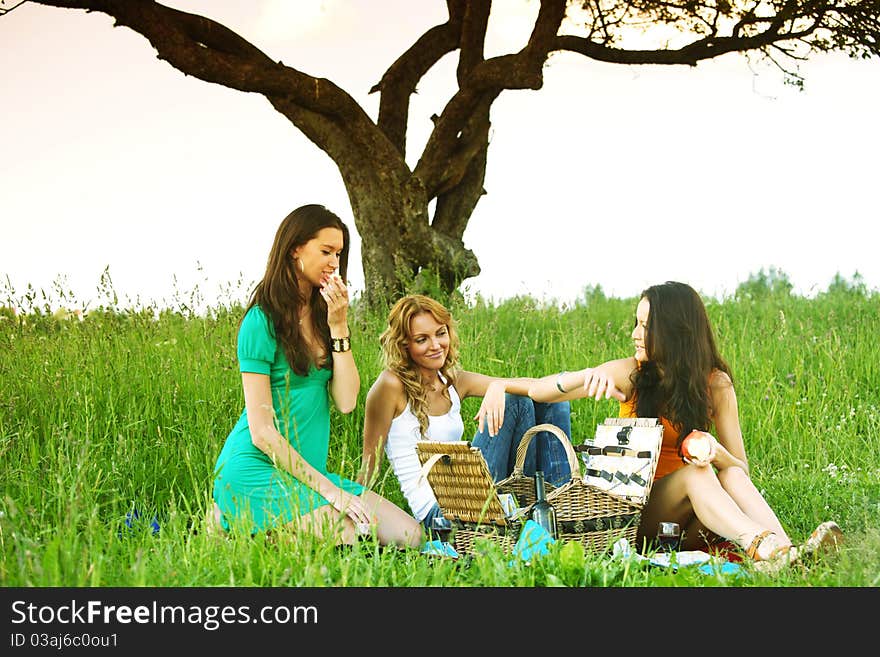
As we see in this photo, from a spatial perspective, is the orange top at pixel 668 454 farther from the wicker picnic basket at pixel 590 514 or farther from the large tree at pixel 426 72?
the large tree at pixel 426 72

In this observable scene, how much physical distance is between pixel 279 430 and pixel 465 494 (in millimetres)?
798

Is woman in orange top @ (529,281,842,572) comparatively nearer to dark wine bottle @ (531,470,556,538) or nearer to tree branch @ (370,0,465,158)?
dark wine bottle @ (531,470,556,538)

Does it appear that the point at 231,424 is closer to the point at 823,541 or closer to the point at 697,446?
the point at 697,446

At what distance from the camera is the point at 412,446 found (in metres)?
4.30

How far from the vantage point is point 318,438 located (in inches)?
158

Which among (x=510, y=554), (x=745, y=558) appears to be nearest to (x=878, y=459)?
(x=745, y=558)

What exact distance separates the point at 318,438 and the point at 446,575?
1.12 m

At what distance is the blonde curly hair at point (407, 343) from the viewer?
4230mm

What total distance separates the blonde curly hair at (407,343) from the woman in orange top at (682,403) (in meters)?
0.49

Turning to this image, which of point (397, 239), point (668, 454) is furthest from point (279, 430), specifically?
point (397, 239)

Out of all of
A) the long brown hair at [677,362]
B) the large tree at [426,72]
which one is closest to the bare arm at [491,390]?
the long brown hair at [677,362]

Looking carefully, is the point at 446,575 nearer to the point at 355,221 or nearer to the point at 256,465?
the point at 256,465

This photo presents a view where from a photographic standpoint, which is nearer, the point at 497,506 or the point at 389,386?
the point at 497,506
